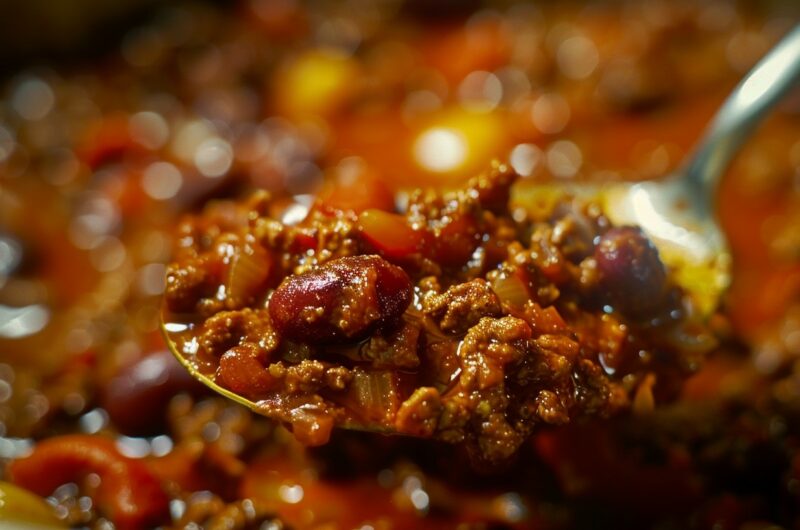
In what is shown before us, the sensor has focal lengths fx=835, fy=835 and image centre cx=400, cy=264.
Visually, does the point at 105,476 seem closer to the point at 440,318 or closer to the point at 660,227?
the point at 440,318

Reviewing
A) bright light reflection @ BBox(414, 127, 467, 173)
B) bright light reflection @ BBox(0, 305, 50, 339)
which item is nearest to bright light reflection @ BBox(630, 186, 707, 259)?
bright light reflection @ BBox(414, 127, 467, 173)

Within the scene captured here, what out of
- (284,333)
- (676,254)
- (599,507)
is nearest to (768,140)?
A: (676,254)

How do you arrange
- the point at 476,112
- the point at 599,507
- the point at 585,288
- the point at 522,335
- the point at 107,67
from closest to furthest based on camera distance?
the point at 522,335 < the point at 585,288 < the point at 599,507 < the point at 476,112 < the point at 107,67

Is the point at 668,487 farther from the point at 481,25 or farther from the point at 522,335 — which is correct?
the point at 481,25

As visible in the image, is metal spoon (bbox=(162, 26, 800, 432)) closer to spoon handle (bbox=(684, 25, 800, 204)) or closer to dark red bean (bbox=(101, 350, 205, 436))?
spoon handle (bbox=(684, 25, 800, 204))

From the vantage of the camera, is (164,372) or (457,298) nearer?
(457,298)

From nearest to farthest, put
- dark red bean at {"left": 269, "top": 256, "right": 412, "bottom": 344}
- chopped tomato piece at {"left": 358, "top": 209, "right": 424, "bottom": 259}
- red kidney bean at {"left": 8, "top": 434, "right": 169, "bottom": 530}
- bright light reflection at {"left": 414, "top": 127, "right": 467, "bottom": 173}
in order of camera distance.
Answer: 1. dark red bean at {"left": 269, "top": 256, "right": 412, "bottom": 344}
2. chopped tomato piece at {"left": 358, "top": 209, "right": 424, "bottom": 259}
3. red kidney bean at {"left": 8, "top": 434, "right": 169, "bottom": 530}
4. bright light reflection at {"left": 414, "top": 127, "right": 467, "bottom": 173}

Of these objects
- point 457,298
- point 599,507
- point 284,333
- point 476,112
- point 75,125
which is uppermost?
point 457,298
